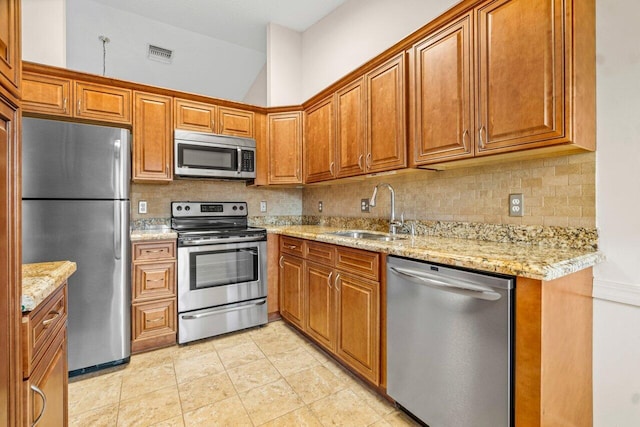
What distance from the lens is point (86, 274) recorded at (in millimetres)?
1996

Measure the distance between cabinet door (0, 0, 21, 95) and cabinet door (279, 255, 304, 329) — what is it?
6.52 ft

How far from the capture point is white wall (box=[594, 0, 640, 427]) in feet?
4.26

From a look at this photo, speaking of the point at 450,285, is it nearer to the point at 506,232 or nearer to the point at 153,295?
the point at 506,232

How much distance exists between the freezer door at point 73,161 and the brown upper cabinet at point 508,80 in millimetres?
1987

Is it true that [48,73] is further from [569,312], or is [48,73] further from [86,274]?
[569,312]

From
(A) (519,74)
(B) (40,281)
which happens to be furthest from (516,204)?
(B) (40,281)

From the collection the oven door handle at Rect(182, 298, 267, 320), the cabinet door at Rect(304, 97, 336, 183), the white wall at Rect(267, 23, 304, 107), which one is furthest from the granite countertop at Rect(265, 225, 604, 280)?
the white wall at Rect(267, 23, 304, 107)

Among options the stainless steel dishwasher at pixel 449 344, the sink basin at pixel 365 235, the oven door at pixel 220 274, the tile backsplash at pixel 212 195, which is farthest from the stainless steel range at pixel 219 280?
the stainless steel dishwasher at pixel 449 344

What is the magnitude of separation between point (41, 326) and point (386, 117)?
2.01m

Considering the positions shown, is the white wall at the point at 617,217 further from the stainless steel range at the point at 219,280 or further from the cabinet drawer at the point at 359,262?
the stainless steel range at the point at 219,280

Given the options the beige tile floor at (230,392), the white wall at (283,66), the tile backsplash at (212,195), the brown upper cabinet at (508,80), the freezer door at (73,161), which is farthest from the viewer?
the white wall at (283,66)

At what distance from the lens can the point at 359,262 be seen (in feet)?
6.07

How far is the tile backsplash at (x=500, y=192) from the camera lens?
4.76 ft

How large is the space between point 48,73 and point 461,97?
284cm
